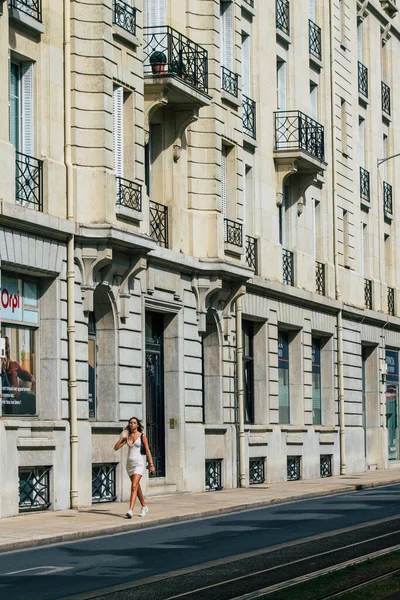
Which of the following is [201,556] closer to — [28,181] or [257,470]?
[28,181]

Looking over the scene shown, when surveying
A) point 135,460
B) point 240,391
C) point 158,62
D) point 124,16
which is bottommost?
point 135,460

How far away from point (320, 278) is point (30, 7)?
755 inches

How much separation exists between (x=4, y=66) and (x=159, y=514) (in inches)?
332

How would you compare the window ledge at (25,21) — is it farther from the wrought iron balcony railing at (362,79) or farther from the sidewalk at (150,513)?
the wrought iron balcony railing at (362,79)

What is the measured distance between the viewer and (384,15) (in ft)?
169

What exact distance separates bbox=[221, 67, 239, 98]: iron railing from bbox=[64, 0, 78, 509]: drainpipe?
8382mm

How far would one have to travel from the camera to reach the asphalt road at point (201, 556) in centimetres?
1391

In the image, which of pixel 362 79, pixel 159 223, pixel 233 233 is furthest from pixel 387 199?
pixel 159 223

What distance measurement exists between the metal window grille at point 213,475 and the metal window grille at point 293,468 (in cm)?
547

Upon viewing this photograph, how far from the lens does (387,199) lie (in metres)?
51.5

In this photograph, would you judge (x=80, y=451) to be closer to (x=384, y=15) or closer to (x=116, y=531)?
(x=116, y=531)

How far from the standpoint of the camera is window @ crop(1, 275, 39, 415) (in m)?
25.0

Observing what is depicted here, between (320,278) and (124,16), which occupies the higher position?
(124,16)

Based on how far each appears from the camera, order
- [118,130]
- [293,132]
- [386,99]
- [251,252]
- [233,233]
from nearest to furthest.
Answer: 1. [118,130]
2. [233,233]
3. [251,252]
4. [293,132]
5. [386,99]
